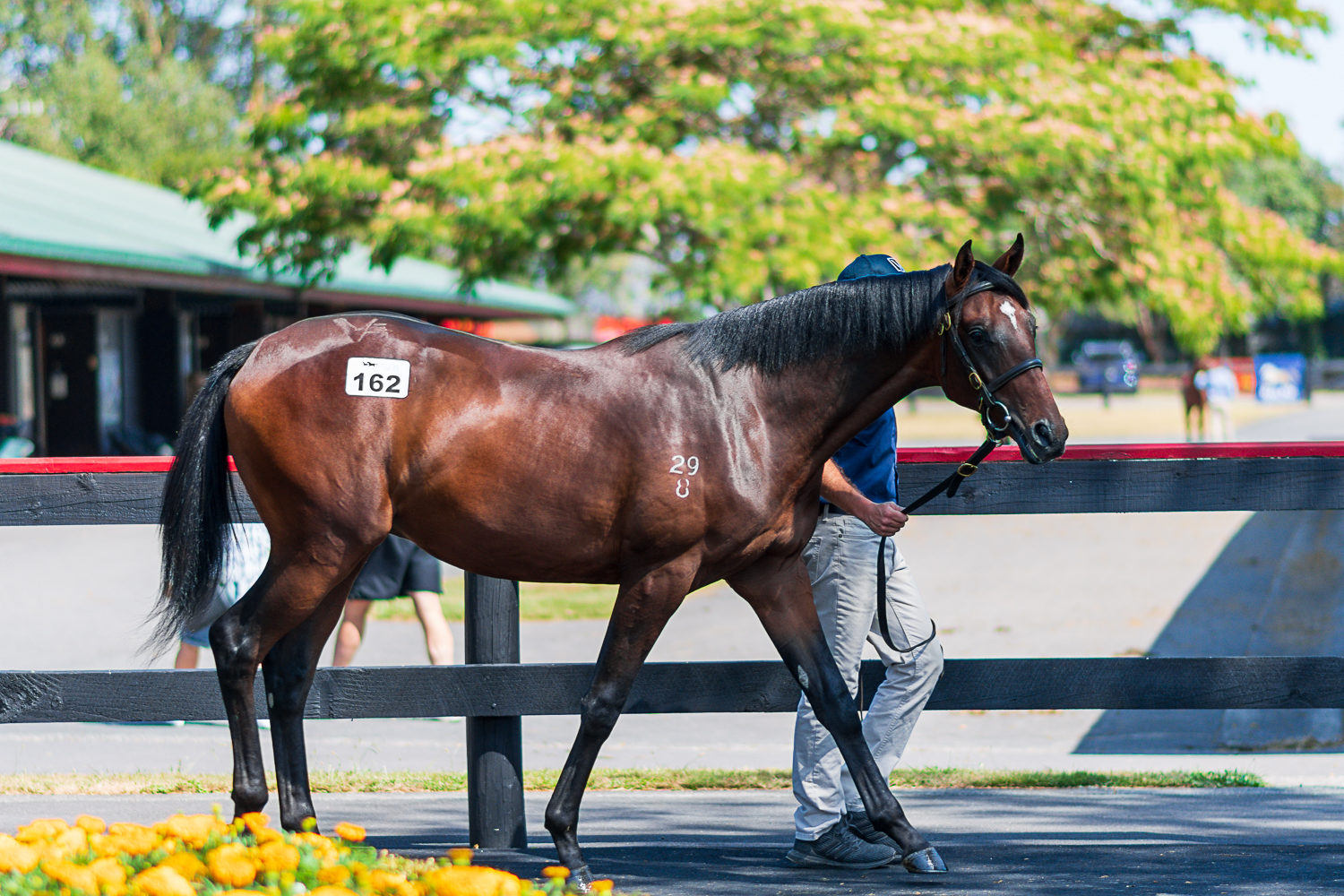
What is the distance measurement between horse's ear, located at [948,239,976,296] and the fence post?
1.62 m

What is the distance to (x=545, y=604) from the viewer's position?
11625 mm

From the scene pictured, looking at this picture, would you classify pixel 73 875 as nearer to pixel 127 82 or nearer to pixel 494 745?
pixel 494 745

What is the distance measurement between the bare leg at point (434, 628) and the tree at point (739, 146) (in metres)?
8.88

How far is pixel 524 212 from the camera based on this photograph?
631 inches

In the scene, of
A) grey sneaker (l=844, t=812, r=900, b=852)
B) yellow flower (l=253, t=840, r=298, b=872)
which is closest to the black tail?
yellow flower (l=253, t=840, r=298, b=872)

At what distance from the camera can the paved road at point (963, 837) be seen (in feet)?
13.3

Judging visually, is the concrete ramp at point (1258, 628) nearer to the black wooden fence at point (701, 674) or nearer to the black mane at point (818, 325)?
the black wooden fence at point (701, 674)

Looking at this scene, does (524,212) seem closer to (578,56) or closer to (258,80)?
(578,56)

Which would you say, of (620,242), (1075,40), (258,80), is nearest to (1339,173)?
(258,80)

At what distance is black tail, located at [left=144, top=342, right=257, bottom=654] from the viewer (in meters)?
4.06

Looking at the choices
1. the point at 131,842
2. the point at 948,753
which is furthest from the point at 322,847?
the point at 948,753

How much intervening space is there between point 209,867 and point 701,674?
2107mm

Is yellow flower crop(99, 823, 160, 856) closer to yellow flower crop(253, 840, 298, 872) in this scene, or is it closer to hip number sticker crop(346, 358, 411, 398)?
yellow flower crop(253, 840, 298, 872)

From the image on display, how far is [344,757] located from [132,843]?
3875mm
